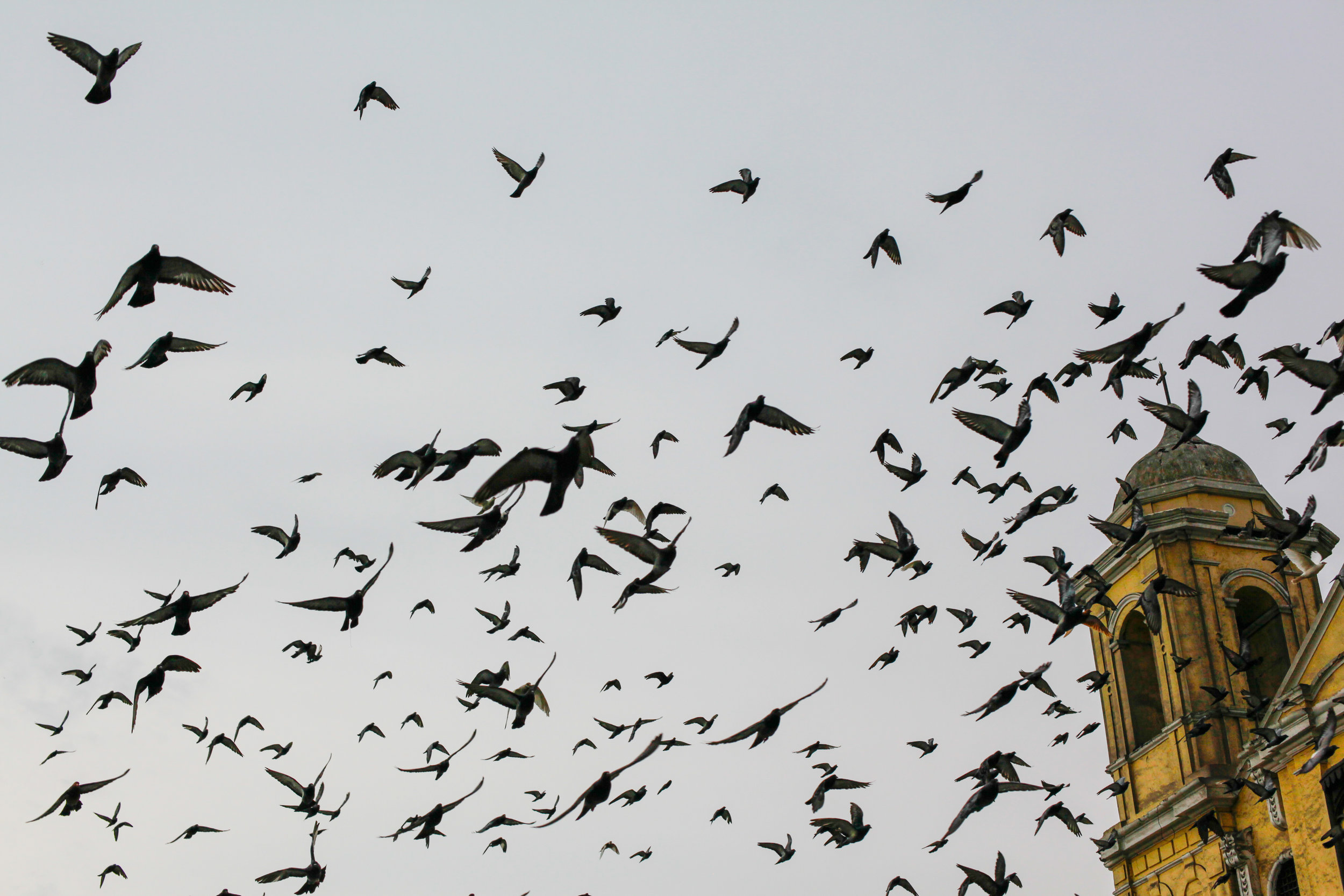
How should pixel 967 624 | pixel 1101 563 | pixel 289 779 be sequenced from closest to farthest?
pixel 289 779
pixel 967 624
pixel 1101 563

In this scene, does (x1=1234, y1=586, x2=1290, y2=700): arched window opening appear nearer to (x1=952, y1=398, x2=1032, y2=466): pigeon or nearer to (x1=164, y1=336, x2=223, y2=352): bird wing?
(x1=952, y1=398, x2=1032, y2=466): pigeon

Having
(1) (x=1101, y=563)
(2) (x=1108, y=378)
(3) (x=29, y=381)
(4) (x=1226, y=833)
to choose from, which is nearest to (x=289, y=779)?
(3) (x=29, y=381)

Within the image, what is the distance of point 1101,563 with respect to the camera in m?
32.2

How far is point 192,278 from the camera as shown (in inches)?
456

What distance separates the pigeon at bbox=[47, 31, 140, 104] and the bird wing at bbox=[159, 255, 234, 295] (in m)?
1.54

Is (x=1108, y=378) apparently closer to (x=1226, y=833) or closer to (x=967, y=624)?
(x=967, y=624)

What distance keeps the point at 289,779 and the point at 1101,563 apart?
2231 cm

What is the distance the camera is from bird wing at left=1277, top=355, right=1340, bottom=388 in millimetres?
13047

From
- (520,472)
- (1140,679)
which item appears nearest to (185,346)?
(520,472)

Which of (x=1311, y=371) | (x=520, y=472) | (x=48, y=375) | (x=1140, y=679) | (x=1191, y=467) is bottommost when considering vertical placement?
(x=520, y=472)

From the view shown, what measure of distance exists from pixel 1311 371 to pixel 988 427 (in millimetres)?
3353

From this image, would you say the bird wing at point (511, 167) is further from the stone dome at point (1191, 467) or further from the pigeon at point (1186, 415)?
the stone dome at point (1191, 467)

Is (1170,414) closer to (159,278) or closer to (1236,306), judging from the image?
(1236,306)

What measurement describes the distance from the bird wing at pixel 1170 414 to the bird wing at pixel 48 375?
35.4ft
